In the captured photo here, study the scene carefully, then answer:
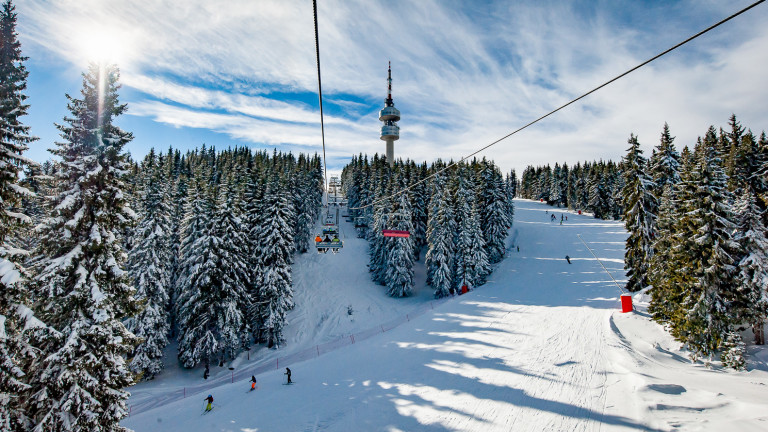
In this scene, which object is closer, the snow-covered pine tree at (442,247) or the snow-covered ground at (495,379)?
the snow-covered ground at (495,379)

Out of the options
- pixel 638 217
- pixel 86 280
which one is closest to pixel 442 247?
pixel 638 217

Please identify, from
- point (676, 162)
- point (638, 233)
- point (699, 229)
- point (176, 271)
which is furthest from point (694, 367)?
point (176, 271)

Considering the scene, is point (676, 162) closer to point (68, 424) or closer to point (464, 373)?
point (464, 373)

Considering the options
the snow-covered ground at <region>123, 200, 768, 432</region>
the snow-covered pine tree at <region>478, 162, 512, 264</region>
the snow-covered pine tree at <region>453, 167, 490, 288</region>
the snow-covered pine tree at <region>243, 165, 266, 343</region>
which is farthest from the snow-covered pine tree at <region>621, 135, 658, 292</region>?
the snow-covered pine tree at <region>243, 165, 266, 343</region>

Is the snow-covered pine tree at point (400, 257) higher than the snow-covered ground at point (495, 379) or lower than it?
higher

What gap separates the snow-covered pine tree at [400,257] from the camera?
43156mm

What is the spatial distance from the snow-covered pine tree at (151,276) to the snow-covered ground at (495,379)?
2.39 m

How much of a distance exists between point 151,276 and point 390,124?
115043mm

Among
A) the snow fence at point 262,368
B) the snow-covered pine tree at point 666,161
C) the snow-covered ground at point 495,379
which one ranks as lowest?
the snow fence at point 262,368

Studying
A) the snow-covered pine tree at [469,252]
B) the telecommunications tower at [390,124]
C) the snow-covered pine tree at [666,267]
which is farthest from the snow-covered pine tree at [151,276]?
the telecommunications tower at [390,124]

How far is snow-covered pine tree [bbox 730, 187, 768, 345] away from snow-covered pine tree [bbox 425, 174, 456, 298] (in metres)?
24.9

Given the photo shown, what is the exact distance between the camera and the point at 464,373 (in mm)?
20047

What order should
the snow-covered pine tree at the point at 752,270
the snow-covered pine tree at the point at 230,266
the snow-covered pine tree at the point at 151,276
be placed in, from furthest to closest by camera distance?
the snow-covered pine tree at the point at 230,266, the snow-covered pine tree at the point at 151,276, the snow-covered pine tree at the point at 752,270

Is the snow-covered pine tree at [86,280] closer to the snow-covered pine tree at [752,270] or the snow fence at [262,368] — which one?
the snow fence at [262,368]
